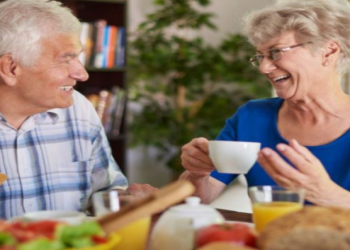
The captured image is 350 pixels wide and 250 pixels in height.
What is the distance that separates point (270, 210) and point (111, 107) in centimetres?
289

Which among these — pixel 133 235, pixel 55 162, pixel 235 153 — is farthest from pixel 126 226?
pixel 55 162

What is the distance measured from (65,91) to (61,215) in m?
0.84

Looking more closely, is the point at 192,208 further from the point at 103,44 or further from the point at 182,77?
the point at 182,77

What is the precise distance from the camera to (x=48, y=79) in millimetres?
1915

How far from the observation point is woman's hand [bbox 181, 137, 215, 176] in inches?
64.7

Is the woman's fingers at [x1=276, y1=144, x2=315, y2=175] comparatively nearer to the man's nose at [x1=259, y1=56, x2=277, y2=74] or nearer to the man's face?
the man's nose at [x1=259, y1=56, x2=277, y2=74]

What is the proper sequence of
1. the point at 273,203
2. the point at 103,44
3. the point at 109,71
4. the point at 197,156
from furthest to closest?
1. the point at 109,71
2. the point at 103,44
3. the point at 197,156
4. the point at 273,203

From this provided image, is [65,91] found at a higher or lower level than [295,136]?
higher

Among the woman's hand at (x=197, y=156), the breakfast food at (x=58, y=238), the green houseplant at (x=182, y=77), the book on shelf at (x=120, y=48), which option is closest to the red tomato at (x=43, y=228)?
the breakfast food at (x=58, y=238)

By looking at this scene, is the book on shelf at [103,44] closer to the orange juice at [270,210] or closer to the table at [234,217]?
the table at [234,217]

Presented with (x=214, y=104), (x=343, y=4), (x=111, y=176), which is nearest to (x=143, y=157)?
(x=214, y=104)

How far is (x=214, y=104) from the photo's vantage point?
173 inches

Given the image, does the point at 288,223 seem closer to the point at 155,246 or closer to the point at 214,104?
the point at 155,246

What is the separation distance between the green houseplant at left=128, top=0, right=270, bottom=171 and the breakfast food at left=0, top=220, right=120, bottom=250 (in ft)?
11.3
